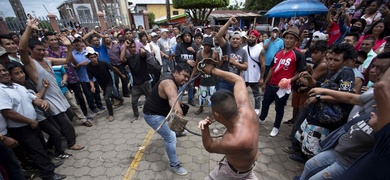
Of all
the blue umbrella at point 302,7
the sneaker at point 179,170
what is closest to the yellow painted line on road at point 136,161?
the sneaker at point 179,170

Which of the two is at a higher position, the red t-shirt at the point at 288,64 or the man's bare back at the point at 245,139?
the red t-shirt at the point at 288,64

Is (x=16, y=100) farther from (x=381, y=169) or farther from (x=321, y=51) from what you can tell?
(x=321, y=51)

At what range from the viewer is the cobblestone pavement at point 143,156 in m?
3.22

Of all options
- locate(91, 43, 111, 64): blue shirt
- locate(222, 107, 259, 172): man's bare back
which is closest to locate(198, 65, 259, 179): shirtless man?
locate(222, 107, 259, 172): man's bare back

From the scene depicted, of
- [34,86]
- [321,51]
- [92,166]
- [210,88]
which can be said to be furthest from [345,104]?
[34,86]

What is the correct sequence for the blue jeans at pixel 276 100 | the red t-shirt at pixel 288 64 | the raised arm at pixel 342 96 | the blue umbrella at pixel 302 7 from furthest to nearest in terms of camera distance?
the blue umbrella at pixel 302 7 → the blue jeans at pixel 276 100 → the red t-shirt at pixel 288 64 → the raised arm at pixel 342 96

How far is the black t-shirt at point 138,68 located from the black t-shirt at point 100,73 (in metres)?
0.67

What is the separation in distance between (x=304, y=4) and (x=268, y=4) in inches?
992

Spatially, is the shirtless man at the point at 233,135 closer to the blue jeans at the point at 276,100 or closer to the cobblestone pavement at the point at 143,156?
the cobblestone pavement at the point at 143,156

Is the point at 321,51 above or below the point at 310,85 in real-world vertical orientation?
above

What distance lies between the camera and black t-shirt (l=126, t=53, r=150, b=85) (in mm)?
4707

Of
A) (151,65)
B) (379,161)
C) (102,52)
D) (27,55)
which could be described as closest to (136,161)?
(151,65)

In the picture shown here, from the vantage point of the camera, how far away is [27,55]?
10.1ft

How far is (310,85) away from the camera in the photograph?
2.97 meters
